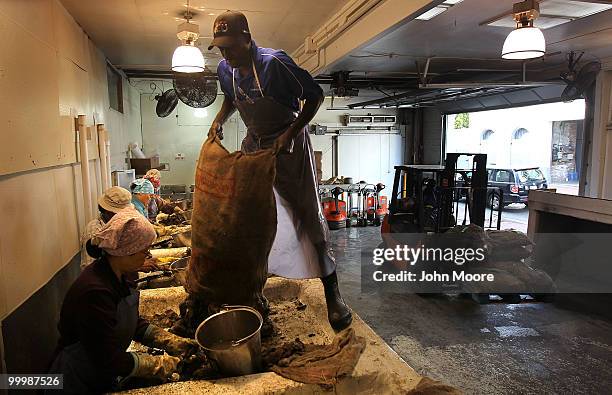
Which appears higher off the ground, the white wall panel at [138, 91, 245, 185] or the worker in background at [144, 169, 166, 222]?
the white wall panel at [138, 91, 245, 185]

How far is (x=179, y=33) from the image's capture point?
4.03 meters

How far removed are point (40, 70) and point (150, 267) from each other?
154 cm

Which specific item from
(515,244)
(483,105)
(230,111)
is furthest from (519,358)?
(483,105)

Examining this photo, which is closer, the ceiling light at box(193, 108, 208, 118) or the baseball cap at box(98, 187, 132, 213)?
the baseball cap at box(98, 187, 132, 213)

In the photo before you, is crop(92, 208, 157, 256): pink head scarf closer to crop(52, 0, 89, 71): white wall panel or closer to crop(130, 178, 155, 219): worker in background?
crop(52, 0, 89, 71): white wall panel

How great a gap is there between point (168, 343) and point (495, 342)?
3.61m

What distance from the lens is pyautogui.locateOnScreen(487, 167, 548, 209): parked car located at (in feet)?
36.8

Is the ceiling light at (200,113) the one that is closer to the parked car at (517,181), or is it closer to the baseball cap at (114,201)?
the baseball cap at (114,201)

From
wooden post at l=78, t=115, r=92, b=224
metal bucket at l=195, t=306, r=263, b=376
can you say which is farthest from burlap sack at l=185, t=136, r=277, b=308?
wooden post at l=78, t=115, r=92, b=224

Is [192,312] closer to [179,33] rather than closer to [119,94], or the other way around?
[179,33]

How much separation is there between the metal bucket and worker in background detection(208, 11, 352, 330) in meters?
0.43

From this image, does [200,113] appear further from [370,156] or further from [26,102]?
[26,102]

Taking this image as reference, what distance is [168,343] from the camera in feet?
6.60

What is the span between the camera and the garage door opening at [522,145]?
37.1 feet
